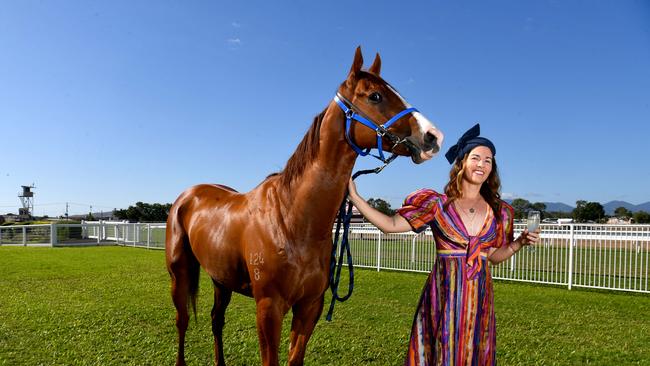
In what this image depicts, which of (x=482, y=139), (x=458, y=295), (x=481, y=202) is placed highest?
(x=482, y=139)

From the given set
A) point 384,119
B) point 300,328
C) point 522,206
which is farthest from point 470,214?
point 522,206

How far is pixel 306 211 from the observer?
2148 mm

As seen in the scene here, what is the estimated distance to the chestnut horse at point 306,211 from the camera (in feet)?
6.46

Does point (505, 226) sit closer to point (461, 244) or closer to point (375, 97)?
point (461, 244)

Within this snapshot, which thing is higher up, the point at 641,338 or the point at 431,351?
the point at 431,351

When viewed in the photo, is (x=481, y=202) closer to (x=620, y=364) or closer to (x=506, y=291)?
(x=620, y=364)

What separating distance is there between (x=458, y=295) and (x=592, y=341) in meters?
3.46

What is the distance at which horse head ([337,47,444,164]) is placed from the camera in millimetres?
1858

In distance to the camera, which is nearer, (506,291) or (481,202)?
(481,202)

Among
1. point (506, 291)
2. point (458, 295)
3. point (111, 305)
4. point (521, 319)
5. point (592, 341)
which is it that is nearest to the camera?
point (458, 295)

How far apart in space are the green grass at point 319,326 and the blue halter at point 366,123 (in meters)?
2.45

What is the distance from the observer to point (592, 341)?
4.53 m

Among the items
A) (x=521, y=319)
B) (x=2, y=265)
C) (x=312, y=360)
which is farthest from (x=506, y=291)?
(x=2, y=265)

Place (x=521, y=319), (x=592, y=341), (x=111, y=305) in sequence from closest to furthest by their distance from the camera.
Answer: (x=592, y=341)
(x=521, y=319)
(x=111, y=305)
